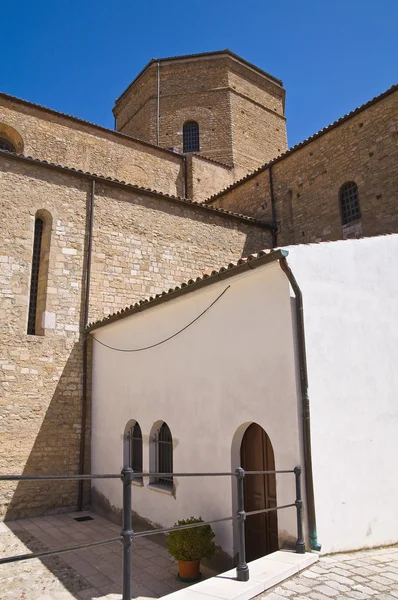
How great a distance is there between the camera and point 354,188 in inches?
486

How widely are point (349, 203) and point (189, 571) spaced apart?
10248 millimetres

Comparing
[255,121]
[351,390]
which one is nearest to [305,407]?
[351,390]

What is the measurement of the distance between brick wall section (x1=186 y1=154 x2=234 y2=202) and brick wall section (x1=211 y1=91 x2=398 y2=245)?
2.90 meters

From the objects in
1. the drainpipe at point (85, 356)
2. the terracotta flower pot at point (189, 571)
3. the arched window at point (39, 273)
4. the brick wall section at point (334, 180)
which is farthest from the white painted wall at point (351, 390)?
the arched window at point (39, 273)

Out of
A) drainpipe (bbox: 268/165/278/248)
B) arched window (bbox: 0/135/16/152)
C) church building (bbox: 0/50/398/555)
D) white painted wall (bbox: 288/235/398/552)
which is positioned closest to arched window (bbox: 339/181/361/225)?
church building (bbox: 0/50/398/555)

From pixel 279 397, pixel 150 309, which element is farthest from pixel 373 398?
pixel 150 309

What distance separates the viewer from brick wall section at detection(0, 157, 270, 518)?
9.27 m

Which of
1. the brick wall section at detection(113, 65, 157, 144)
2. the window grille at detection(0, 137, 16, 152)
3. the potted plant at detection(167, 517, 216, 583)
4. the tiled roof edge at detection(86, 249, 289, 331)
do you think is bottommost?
the potted plant at detection(167, 517, 216, 583)

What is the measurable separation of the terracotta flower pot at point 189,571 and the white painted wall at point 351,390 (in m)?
1.71

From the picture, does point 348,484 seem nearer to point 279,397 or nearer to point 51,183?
point 279,397

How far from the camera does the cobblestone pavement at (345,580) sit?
3863 mm

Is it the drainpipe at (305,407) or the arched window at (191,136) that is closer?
the drainpipe at (305,407)

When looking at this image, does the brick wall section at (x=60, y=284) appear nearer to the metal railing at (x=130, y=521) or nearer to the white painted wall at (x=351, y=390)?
the metal railing at (x=130, y=521)

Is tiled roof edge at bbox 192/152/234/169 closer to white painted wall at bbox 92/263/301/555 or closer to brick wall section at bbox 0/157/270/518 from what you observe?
brick wall section at bbox 0/157/270/518
